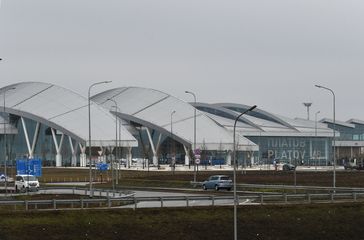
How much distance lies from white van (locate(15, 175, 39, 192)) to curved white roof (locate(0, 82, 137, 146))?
79201 millimetres

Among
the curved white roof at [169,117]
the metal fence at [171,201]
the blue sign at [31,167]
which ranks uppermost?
the curved white roof at [169,117]

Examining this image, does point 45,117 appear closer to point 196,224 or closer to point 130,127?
point 130,127

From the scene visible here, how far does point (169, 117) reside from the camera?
181750 mm

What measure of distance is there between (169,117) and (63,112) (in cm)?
2710

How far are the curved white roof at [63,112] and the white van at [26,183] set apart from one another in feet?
260

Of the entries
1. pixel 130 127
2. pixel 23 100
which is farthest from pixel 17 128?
pixel 130 127

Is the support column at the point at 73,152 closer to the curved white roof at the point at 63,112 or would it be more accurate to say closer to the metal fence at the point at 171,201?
the curved white roof at the point at 63,112

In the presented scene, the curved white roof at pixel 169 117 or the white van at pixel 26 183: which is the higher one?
the curved white roof at pixel 169 117

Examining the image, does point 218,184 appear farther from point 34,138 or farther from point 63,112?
point 34,138

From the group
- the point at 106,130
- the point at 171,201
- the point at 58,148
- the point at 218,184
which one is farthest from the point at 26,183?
the point at 58,148

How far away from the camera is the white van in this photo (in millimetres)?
74688

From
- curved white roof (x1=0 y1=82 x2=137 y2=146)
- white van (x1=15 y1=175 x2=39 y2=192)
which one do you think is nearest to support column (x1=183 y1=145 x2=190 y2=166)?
curved white roof (x1=0 y1=82 x2=137 y2=146)

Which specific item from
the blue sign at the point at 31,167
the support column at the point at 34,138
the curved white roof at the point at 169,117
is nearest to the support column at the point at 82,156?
the support column at the point at 34,138

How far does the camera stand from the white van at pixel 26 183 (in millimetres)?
74688
